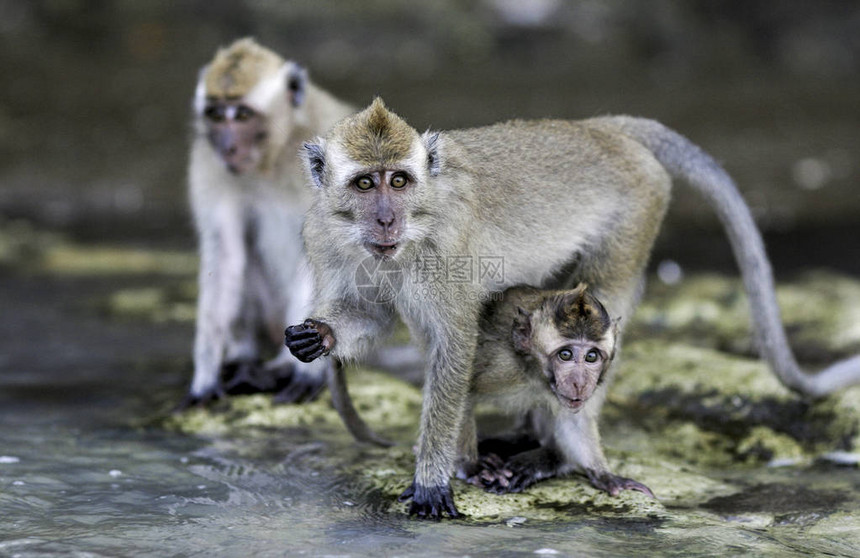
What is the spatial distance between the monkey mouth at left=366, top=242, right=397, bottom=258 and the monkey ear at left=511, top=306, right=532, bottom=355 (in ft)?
2.20

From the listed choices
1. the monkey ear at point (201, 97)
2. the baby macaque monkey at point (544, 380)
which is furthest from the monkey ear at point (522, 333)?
the monkey ear at point (201, 97)

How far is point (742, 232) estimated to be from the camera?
5523 millimetres

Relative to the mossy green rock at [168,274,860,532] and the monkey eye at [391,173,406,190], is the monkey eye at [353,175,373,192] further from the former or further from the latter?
the mossy green rock at [168,274,860,532]

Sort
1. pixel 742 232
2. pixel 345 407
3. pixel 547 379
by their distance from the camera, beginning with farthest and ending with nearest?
pixel 742 232 → pixel 345 407 → pixel 547 379

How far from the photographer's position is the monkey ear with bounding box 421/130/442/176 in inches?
177

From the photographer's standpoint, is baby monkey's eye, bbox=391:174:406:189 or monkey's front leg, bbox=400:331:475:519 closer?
baby monkey's eye, bbox=391:174:406:189

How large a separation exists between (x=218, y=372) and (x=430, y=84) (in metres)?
8.67

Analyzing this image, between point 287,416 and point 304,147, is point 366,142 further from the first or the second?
point 287,416

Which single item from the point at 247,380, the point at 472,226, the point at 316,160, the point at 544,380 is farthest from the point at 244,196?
the point at 544,380

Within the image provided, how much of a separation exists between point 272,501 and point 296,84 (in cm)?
278

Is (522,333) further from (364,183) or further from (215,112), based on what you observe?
(215,112)

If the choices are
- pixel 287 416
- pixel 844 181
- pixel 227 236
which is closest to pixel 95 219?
pixel 227 236

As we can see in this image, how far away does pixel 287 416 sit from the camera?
6066 millimetres

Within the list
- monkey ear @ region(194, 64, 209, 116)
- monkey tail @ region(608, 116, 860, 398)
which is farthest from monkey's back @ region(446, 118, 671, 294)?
monkey ear @ region(194, 64, 209, 116)
